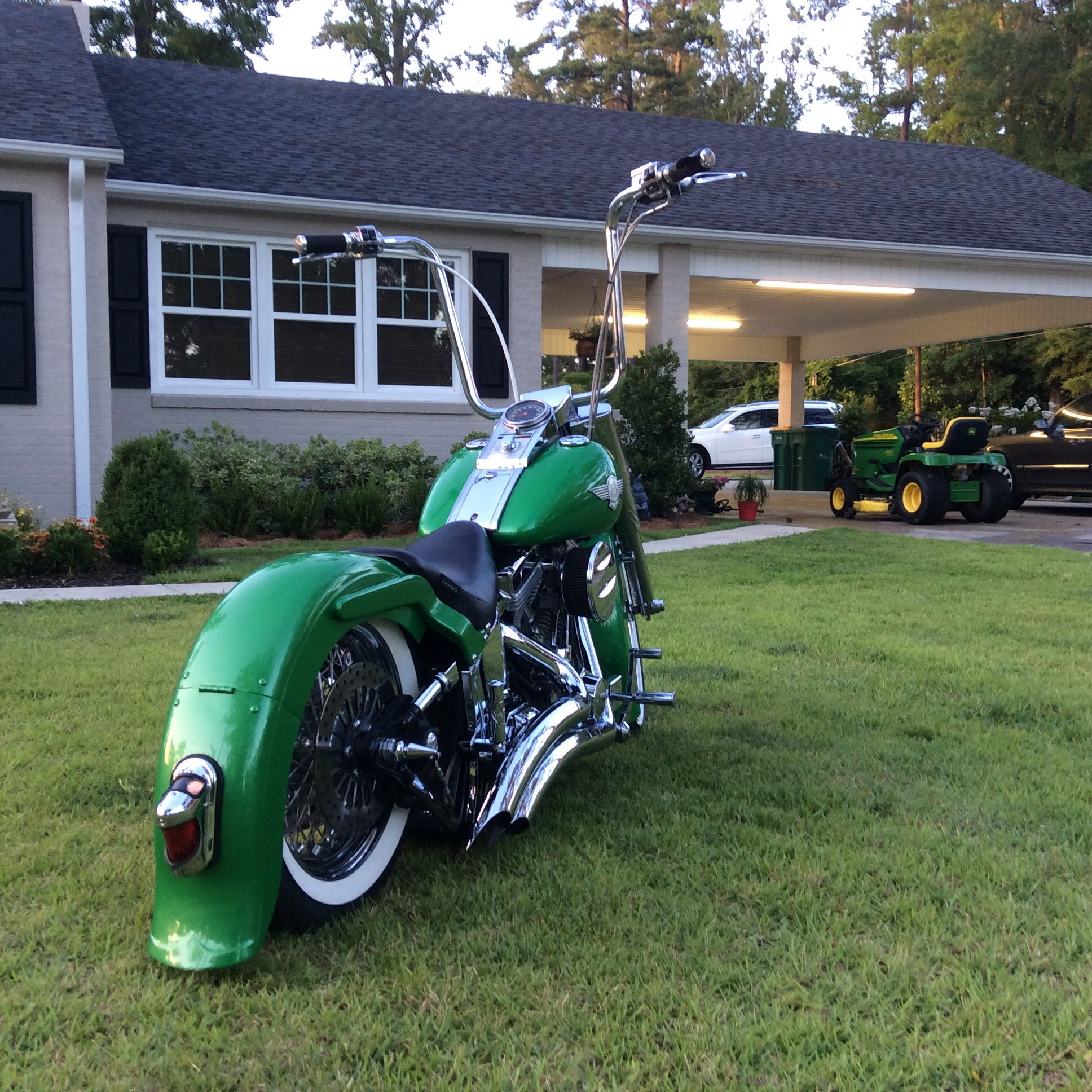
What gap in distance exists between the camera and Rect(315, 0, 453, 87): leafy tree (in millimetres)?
38250

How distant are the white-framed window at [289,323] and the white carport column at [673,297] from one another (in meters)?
2.54

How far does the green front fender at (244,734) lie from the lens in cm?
210

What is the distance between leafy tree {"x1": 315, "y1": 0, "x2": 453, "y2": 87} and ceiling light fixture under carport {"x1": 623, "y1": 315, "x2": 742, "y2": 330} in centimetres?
2304

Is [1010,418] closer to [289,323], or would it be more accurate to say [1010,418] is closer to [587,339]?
[289,323]

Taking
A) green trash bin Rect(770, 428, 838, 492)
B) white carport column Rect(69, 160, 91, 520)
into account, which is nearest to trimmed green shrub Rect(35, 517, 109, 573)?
white carport column Rect(69, 160, 91, 520)

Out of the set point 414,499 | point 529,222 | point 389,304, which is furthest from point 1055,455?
point 389,304

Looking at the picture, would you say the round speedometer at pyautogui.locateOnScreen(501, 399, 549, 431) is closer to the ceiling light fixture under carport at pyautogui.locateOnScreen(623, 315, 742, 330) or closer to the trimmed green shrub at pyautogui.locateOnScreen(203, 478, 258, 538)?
the trimmed green shrub at pyautogui.locateOnScreen(203, 478, 258, 538)

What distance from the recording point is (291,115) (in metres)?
13.8

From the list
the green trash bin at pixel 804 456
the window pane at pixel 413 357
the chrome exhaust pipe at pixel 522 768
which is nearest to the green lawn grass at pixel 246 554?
the window pane at pixel 413 357

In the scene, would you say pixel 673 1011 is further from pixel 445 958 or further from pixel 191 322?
pixel 191 322

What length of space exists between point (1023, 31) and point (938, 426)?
971 inches

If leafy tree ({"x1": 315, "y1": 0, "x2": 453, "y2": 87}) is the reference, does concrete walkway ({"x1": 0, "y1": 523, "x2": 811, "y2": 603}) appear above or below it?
below

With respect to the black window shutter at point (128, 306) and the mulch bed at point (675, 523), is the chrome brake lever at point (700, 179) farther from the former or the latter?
the black window shutter at point (128, 306)

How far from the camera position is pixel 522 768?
266 centimetres
